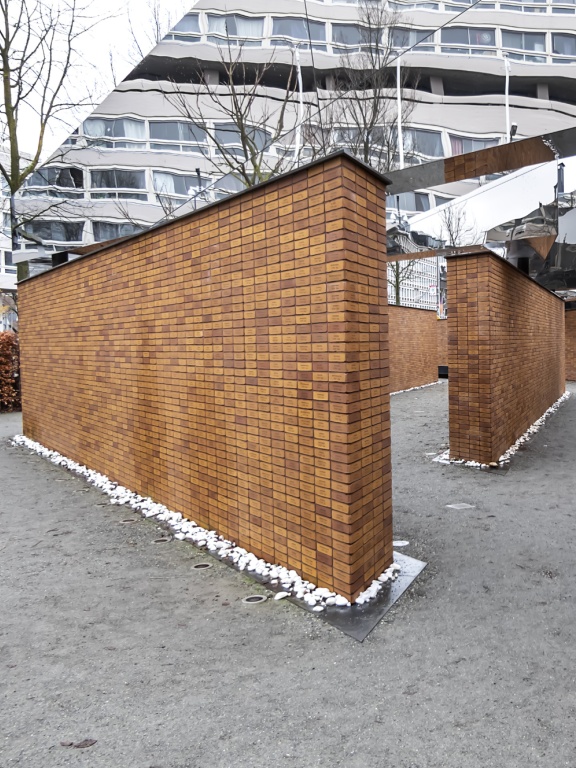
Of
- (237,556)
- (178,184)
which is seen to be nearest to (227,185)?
(178,184)

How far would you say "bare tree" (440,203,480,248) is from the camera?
518 centimetres

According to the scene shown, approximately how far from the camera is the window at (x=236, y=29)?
4.25 metres

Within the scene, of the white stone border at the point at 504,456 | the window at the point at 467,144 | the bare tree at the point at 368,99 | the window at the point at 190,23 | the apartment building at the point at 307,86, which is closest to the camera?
the apartment building at the point at 307,86

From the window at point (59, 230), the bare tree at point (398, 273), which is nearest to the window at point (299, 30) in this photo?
the window at point (59, 230)

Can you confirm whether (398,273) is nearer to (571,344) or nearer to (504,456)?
(571,344)

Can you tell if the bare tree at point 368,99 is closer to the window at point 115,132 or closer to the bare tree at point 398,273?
the window at point 115,132

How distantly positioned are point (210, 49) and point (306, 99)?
110 cm

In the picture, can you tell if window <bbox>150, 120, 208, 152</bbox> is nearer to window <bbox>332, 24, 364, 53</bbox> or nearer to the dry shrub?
window <bbox>332, 24, 364, 53</bbox>

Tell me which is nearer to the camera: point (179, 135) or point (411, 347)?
point (179, 135)

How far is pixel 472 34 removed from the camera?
371 centimetres

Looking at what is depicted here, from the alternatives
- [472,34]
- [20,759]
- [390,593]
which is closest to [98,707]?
[20,759]

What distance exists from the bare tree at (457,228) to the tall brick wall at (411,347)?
29.9 ft

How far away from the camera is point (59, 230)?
7.25 meters

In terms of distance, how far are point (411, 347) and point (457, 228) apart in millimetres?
11736
